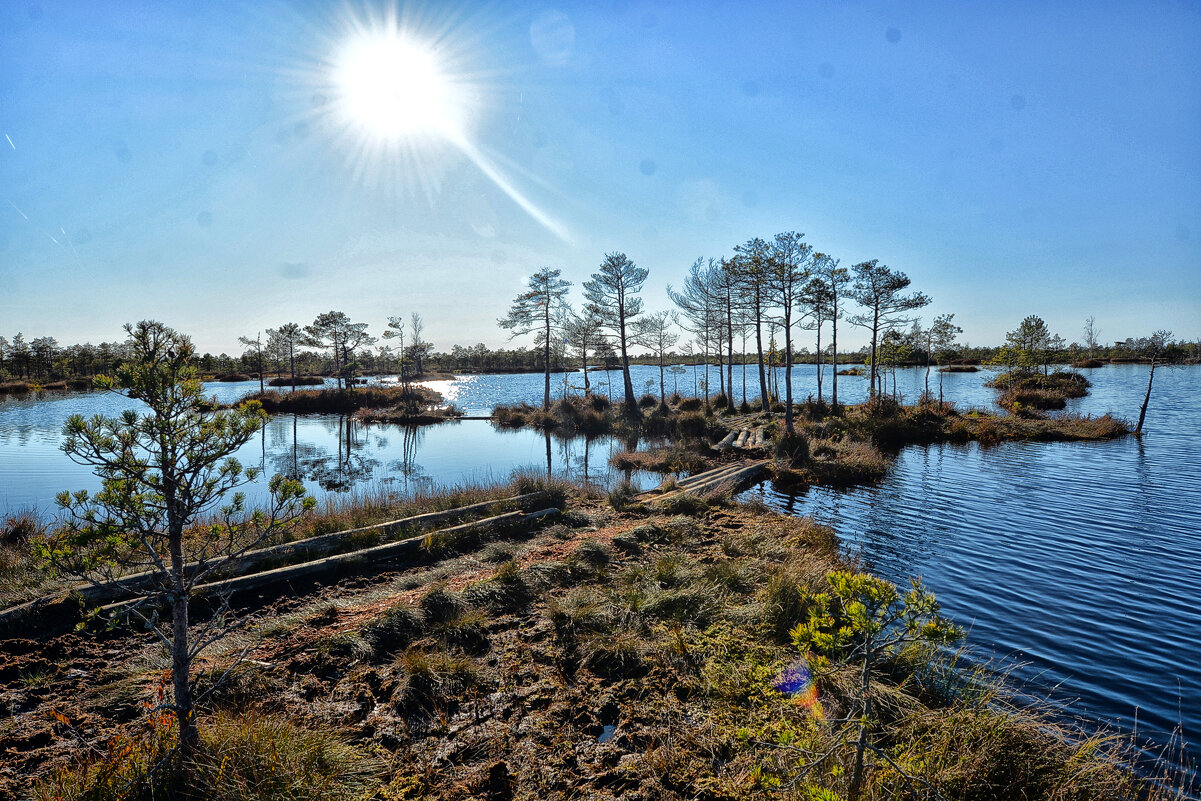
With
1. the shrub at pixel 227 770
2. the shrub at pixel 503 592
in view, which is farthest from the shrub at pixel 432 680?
the shrub at pixel 503 592

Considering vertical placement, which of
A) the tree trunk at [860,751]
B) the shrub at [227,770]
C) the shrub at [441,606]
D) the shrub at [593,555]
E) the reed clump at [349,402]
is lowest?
the shrub at [593,555]

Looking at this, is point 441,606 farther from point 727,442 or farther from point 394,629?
point 727,442

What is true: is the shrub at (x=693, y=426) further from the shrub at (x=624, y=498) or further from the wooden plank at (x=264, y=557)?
the wooden plank at (x=264, y=557)

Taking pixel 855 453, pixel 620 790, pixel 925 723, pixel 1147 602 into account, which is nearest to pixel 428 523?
pixel 620 790

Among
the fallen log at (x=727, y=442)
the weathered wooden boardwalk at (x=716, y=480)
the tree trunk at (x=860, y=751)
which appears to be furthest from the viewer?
the fallen log at (x=727, y=442)

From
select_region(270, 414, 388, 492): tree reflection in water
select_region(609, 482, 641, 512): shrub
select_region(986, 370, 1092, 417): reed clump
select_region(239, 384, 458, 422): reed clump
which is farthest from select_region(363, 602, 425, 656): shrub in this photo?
select_region(986, 370, 1092, 417): reed clump

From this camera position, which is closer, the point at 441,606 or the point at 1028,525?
the point at 441,606

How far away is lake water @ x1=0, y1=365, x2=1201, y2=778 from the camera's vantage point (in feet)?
19.8

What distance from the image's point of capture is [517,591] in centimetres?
712

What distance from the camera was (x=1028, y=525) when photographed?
1098 centimetres

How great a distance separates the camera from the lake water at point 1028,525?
6.02 m

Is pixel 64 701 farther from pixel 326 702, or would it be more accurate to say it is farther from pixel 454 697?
pixel 454 697

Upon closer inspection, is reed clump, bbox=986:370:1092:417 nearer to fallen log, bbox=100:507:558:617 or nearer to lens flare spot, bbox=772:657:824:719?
lens flare spot, bbox=772:657:824:719

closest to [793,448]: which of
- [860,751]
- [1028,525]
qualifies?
[1028,525]
